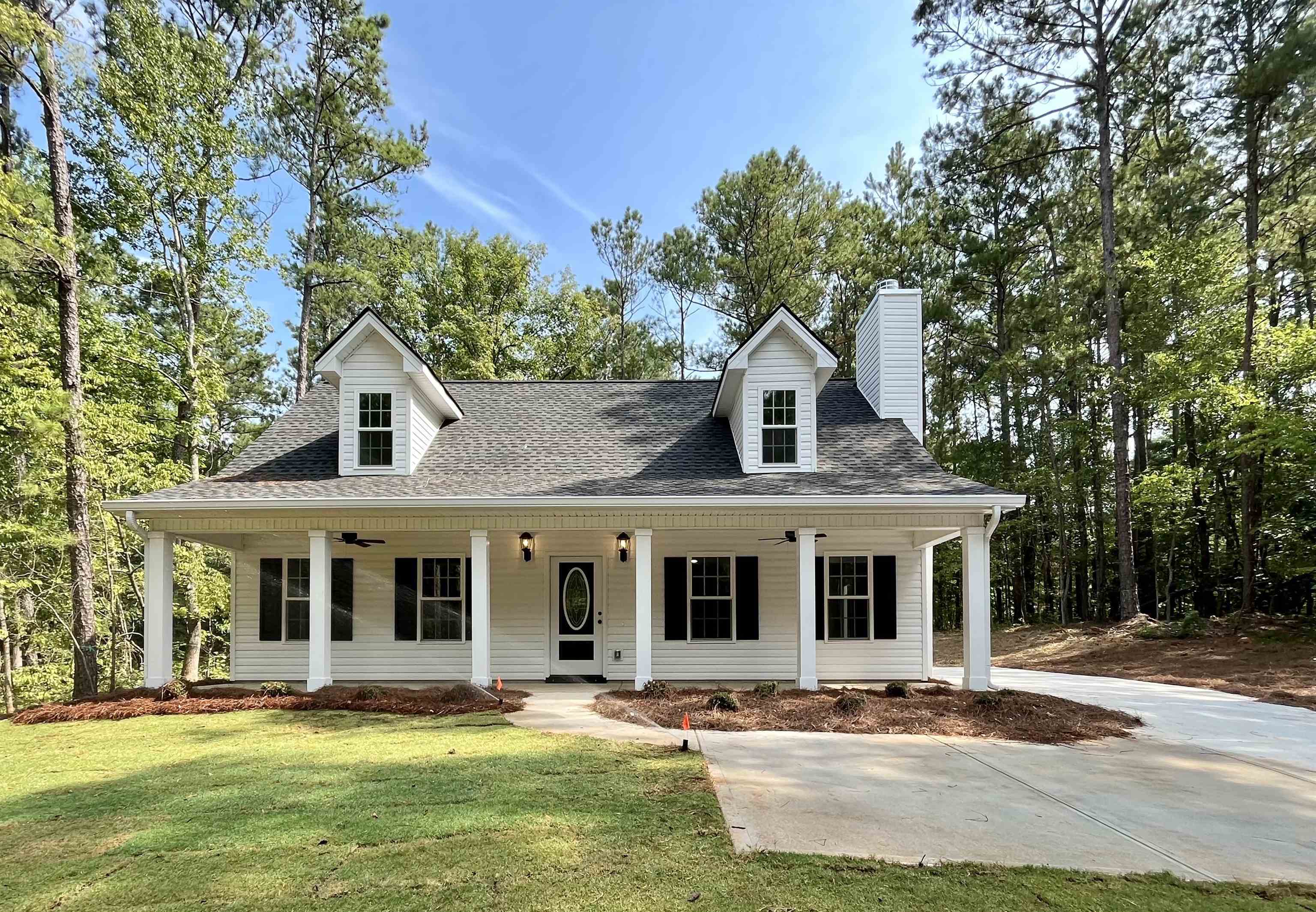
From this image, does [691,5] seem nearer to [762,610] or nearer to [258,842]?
[762,610]

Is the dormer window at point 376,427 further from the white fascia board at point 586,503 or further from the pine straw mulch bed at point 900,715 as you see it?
the pine straw mulch bed at point 900,715

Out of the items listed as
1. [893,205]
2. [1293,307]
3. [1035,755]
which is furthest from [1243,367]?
[1035,755]

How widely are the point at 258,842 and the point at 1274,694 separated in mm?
12989

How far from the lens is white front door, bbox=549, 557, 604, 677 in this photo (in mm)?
10789

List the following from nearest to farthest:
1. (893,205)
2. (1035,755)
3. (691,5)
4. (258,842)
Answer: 1. (258,842)
2. (1035,755)
3. (691,5)
4. (893,205)

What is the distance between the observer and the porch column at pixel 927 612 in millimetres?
10602

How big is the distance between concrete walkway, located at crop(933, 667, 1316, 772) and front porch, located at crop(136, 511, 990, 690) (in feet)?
6.89

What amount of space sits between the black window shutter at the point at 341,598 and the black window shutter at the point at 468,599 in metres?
1.94

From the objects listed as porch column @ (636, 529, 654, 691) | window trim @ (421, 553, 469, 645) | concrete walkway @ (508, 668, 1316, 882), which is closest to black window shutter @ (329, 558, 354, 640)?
window trim @ (421, 553, 469, 645)

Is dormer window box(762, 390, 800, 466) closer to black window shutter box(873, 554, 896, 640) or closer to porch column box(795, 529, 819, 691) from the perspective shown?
porch column box(795, 529, 819, 691)

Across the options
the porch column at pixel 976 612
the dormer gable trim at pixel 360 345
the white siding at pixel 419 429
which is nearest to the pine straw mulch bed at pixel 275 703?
the white siding at pixel 419 429

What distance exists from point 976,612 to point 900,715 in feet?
7.69

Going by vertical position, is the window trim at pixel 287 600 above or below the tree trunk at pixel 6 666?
above

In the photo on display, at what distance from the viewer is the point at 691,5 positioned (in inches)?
531
